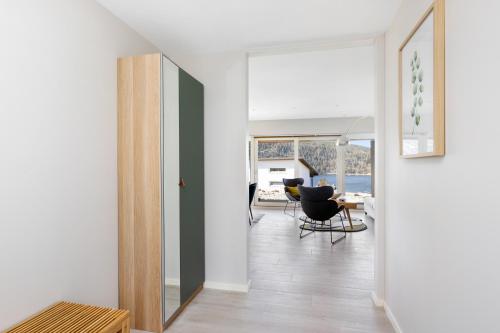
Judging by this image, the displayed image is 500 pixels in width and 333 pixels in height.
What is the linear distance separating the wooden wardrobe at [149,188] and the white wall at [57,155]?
9 centimetres

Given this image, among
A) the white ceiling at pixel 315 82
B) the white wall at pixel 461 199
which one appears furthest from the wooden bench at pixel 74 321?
the white ceiling at pixel 315 82

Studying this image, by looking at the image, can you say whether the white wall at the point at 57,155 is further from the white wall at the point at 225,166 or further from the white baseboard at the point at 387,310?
the white baseboard at the point at 387,310

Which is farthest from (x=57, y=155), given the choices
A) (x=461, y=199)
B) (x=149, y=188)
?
(x=461, y=199)

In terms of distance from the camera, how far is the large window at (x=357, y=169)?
770 centimetres

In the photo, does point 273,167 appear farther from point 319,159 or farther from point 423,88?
point 423,88

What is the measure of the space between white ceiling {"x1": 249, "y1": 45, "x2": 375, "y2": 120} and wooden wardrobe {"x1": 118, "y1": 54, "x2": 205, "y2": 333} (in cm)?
157

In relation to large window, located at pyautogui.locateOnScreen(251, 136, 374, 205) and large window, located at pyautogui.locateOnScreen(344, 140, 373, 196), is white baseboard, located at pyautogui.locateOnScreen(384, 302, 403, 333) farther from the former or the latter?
large window, located at pyautogui.locateOnScreen(344, 140, 373, 196)

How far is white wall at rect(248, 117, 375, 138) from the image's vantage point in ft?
23.9

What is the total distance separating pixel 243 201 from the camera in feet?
9.08

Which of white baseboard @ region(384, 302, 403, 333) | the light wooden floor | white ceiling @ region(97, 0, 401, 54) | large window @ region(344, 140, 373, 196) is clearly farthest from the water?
white ceiling @ region(97, 0, 401, 54)

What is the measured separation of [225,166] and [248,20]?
4.41ft

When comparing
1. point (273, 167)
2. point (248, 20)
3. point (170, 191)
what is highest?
point (248, 20)

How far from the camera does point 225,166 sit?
2.80 metres

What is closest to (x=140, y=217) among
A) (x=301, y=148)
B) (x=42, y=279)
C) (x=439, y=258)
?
(x=42, y=279)
